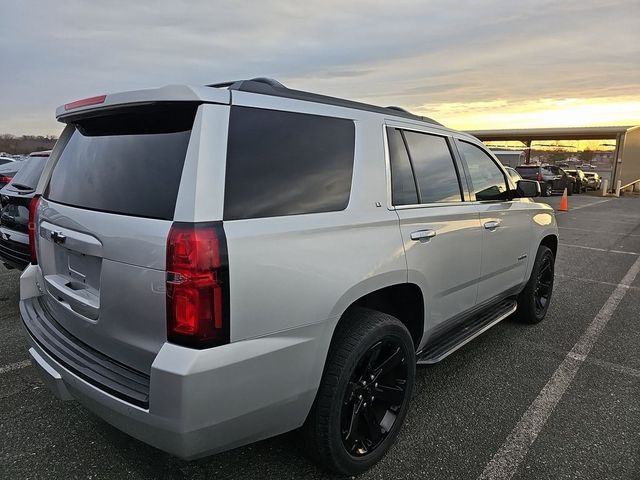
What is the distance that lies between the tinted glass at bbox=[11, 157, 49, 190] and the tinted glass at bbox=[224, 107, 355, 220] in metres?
4.22

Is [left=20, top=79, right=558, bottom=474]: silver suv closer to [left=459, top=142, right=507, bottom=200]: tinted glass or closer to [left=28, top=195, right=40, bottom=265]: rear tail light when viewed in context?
[left=28, top=195, right=40, bottom=265]: rear tail light

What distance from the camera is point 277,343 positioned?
A: 194 centimetres

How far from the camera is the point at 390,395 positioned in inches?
104

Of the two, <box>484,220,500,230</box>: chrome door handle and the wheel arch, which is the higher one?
<box>484,220,500,230</box>: chrome door handle

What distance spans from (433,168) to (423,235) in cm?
62

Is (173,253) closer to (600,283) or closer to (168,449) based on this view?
(168,449)

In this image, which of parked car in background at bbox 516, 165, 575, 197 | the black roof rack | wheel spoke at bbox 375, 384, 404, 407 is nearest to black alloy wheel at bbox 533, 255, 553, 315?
wheel spoke at bbox 375, 384, 404, 407

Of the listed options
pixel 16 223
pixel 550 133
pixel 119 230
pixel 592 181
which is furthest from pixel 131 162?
pixel 592 181

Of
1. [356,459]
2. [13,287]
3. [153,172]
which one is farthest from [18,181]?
[356,459]

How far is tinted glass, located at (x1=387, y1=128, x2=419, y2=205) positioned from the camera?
106 inches

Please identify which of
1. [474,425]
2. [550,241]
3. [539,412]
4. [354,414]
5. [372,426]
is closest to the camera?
[354,414]

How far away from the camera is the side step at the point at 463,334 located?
3045 mm

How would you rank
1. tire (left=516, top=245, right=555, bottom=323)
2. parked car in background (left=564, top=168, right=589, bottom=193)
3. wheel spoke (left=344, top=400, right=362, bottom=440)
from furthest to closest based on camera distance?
1. parked car in background (left=564, top=168, right=589, bottom=193)
2. tire (left=516, top=245, right=555, bottom=323)
3. wheel spoke (left=344, top=400, right=362, bottom=440)

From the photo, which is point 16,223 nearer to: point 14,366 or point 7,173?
point 14,366
